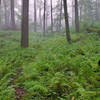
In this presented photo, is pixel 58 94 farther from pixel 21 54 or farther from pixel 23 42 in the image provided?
pixel 23 42

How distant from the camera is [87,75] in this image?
445cm

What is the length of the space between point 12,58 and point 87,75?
4.56 m

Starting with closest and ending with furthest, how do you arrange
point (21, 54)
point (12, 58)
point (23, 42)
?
point (12, 58) < point (21, 54) < point (23, 42)

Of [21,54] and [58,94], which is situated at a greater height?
[21,54]

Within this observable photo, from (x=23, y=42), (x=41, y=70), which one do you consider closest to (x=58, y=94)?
(x=41, y=70)

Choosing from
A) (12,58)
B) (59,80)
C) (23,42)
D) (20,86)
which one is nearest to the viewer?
(59,80)

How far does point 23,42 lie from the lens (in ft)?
31.5

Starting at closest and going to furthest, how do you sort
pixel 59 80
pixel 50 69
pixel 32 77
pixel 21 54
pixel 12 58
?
pixel 59 80
pixel 32 77
pixel 50 69
pixel 12 58
pixel 21 54

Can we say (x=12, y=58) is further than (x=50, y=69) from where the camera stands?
Yes

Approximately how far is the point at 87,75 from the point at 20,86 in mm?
2485

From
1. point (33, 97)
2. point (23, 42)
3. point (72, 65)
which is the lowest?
point (33, 97)

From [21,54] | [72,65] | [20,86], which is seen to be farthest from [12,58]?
[72,65]

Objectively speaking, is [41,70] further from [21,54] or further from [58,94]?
[21,54]

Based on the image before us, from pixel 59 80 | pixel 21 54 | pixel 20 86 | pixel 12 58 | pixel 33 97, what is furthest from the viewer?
pixel 21 54
